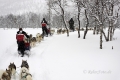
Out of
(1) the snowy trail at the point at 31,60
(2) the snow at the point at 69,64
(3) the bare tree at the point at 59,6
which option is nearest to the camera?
(2) the snow at the point at 69,64

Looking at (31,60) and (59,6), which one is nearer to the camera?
(31,60)

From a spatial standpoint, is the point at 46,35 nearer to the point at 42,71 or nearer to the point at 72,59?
the point at 72,59

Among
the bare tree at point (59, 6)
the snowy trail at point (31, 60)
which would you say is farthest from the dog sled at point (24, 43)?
the bare tree at point (59, 6)

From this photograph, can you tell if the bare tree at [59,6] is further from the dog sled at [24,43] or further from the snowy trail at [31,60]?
the dog sled at [24,43]

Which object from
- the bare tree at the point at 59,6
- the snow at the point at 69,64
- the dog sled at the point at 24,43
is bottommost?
the snow at the point at 69,64

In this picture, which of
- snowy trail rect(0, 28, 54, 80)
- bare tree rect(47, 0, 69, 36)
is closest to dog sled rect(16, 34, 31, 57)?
snowy trail rect(0, 28, 54, 80)

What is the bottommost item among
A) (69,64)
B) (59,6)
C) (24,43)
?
(69,64)

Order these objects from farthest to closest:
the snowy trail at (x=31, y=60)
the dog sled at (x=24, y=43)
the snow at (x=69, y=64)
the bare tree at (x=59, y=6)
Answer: the bare tree at (x=59, y=6), the dog sled at (x=24, y=43), the snowy trail at (x=31, y=60), the snow at (x=69, y=64)

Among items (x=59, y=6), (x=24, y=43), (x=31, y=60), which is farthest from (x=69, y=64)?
(x=59, y=6)

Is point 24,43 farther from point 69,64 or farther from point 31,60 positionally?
point 69,64

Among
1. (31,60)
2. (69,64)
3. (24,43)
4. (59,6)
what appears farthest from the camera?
(59,6)

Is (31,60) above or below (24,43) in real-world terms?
below

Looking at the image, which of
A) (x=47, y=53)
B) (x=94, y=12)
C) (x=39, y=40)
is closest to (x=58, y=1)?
(x=39, y=40)

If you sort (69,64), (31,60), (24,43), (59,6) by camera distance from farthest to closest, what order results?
1. (59,6)
2. (24,43)
3. (31,60)
4. (69,64)
